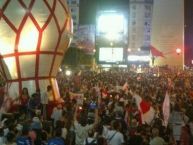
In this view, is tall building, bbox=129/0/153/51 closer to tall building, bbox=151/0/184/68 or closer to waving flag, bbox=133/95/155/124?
tall building, bbox=151/0/184/68

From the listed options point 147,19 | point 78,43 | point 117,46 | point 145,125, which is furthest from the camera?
point 147,19

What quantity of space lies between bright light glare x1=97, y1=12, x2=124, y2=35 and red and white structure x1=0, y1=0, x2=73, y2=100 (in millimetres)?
50411

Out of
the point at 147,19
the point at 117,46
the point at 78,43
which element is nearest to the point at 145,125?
the point at 78,43

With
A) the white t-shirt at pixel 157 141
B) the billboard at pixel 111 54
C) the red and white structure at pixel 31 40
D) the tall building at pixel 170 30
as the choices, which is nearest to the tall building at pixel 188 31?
the tall building at pixel 170 30

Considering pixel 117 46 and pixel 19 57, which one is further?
pixel 117 46

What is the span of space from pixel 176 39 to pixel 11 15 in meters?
52.0

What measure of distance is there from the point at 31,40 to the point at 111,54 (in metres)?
46.5

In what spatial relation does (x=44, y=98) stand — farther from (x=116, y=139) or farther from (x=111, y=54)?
(x=111, y=54)

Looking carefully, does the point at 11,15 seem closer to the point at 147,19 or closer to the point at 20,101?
the point at 20,101

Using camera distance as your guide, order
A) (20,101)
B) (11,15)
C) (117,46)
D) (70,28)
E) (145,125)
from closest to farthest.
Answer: (145,125) < (20,101) < (11,15) < (70,28) < (117,46)

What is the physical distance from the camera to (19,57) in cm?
2041

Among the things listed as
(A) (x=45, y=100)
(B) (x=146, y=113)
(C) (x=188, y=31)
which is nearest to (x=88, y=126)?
(B) (x=146, y=113)

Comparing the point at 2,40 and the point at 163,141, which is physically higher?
the point at 2,40

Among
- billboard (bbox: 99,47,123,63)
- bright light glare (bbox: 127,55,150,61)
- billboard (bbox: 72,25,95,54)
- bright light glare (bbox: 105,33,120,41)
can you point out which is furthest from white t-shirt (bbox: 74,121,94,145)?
bright light glare (bbox: 127,55,150,61)
